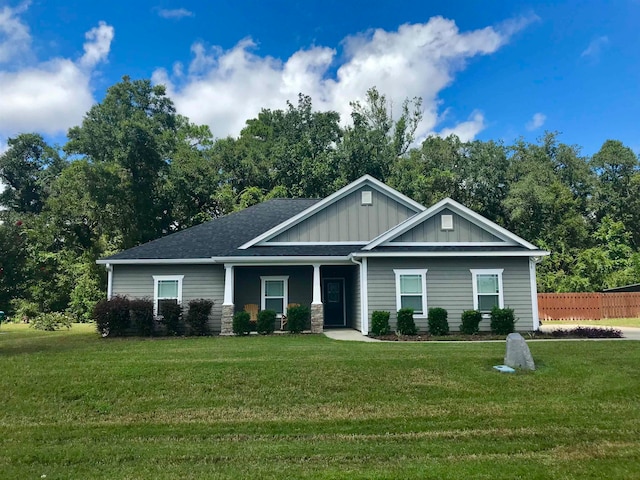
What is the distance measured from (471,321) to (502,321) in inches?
38.9

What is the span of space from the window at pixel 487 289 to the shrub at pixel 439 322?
58.1 inches

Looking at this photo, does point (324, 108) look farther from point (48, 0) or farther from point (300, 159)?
point (48, 0)

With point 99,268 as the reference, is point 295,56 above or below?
above

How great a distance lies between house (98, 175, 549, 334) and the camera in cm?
1617

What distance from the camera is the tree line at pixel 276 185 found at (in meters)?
29.1

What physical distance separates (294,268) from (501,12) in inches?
526

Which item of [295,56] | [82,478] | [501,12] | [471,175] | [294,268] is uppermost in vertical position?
[295,56]

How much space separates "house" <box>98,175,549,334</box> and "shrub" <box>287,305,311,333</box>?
401 mm

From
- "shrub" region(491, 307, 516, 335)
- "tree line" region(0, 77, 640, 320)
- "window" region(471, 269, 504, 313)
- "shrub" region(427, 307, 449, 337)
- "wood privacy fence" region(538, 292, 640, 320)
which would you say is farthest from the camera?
Result: "tree line" region(0, 77, 640, 320)

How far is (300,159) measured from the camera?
1356 inches

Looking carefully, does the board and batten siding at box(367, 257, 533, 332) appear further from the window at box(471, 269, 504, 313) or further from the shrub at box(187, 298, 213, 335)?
the shrub at box(187, 298, 213, 335)

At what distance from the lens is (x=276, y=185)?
116 feet

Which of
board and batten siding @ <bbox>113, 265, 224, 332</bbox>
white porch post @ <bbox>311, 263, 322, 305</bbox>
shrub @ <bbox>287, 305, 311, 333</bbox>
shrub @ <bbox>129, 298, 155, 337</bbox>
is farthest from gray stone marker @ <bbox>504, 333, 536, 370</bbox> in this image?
shrub @ <bbox>129, 298, 155, 337</bbox>

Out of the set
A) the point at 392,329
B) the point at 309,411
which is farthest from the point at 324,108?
the point at 309,411
